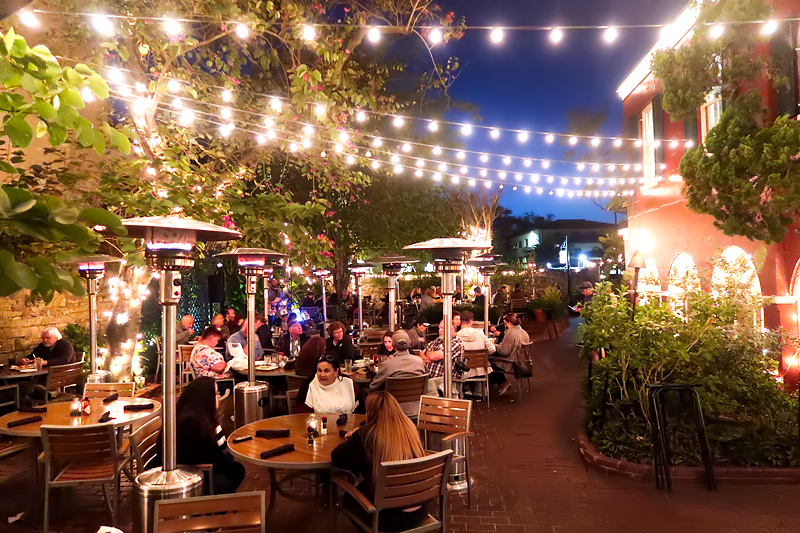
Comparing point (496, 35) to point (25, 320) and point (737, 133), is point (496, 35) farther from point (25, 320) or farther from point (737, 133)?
point (25, 320)

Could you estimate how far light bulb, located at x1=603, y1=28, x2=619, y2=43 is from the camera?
6130 mm

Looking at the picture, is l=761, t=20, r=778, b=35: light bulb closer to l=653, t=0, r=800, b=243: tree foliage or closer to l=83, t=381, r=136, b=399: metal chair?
l=653, t=0, r=800, b=243: tree foliage

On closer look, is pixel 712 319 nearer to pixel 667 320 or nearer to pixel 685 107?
pixel 667 320

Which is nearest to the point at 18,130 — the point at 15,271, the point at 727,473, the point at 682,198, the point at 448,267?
the point at 15,271

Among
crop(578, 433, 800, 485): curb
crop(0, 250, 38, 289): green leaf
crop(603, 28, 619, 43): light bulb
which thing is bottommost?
crop(578, 433, 800, 485): curb

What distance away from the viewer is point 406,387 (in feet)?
19.9

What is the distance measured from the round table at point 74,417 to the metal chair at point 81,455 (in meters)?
0.35

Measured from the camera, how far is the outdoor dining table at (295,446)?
3.85 meters

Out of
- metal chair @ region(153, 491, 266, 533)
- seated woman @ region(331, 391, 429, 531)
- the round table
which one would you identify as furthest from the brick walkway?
metal chair @ region(153, 491, 266, 533)

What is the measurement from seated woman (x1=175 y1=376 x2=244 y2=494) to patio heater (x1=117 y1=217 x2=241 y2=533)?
0.44 m

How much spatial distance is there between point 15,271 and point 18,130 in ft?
1.46

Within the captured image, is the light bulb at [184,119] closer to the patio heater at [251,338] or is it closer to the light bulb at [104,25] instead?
the light bulb at [104,25]

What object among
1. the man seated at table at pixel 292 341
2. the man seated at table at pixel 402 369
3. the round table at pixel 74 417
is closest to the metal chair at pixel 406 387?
the man seated at table at pixel 402 369

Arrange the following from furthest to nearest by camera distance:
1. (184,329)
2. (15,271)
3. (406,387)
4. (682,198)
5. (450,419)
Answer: (184,329)
(682,198)
(406,387)
(450,419)
(15,271)
